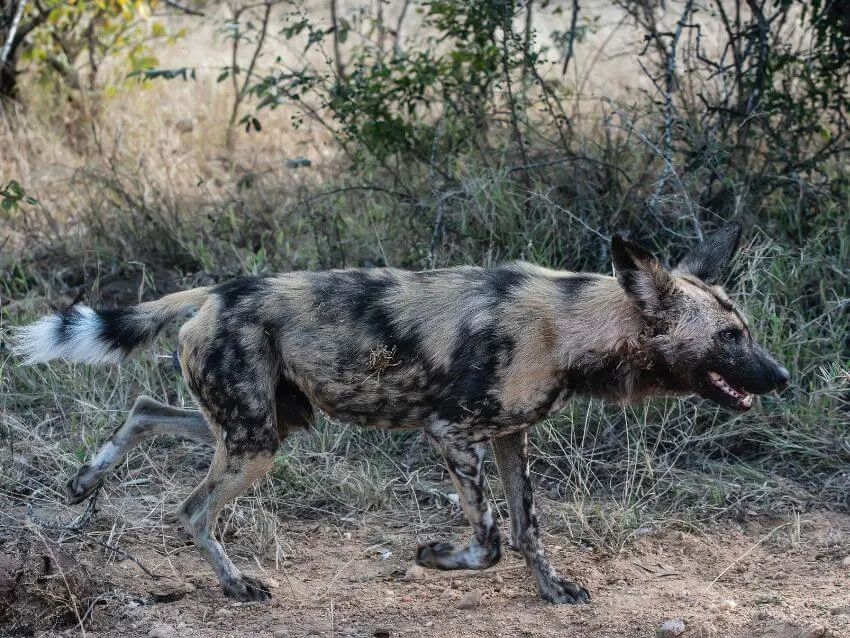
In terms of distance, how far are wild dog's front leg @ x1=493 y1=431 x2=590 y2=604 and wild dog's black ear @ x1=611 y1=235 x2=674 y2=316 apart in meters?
0.60

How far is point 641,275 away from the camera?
10.7ft

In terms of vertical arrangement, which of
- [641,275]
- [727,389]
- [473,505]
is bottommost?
[473,505]

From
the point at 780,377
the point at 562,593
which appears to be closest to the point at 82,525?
the point at 562,593

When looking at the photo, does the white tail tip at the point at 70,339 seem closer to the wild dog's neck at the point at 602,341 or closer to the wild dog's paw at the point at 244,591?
the wild dog's paw at the point at 244,591

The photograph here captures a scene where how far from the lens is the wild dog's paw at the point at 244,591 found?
11.2 ft

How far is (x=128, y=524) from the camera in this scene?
385cm

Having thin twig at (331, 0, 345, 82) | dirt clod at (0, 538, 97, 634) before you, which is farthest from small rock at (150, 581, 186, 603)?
thin twig at (331, 0, 345, 82)

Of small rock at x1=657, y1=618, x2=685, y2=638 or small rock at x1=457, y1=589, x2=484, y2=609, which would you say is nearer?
small rock at x1=657, y1=618, x2=685, y2=638

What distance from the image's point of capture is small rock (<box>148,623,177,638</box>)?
3127 millimetres

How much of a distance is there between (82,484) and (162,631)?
0.80m

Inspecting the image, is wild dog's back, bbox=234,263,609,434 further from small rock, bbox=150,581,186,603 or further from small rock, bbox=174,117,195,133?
small rock, bbox=174,117,195,133

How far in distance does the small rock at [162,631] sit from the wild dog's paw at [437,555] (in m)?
0.77

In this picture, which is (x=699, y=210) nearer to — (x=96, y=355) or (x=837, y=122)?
(x=837, y=122)

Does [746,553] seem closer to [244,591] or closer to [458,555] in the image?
[458,555]
